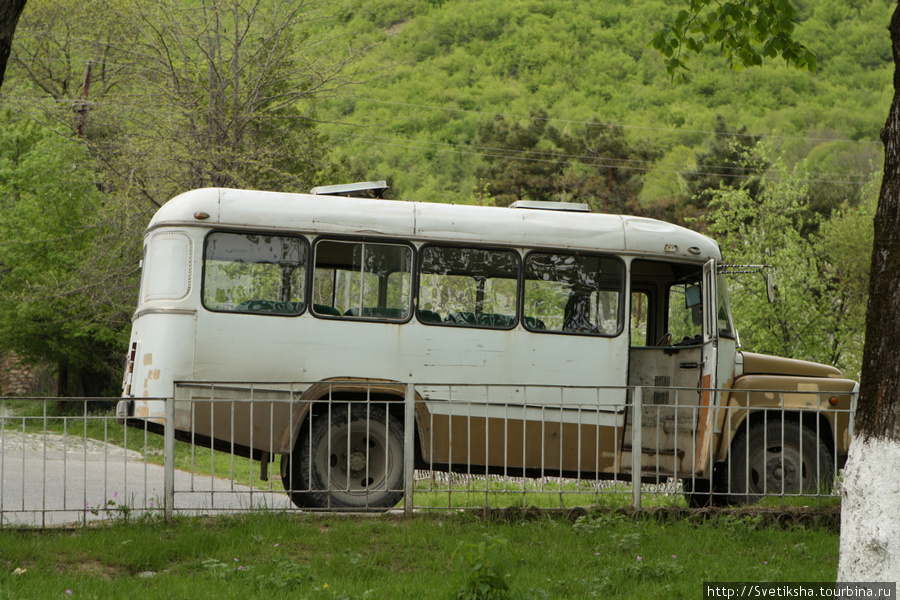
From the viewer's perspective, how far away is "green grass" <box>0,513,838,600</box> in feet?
19.5

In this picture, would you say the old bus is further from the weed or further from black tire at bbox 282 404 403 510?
the weed

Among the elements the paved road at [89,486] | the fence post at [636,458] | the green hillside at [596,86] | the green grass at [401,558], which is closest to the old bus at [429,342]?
the fence post at [636,458]

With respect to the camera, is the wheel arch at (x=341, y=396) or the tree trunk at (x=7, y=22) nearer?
the tree trunk at (x=7, y=22)

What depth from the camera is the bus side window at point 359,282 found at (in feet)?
31.0

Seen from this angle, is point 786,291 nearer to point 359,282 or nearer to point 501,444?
point 501,444

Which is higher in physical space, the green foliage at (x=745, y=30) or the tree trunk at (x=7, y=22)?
the green foliage at (x=745, y=30)

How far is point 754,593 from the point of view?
6.09 meters

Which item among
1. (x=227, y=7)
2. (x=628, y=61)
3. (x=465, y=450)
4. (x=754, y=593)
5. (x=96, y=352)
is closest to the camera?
(x=754, y=593)

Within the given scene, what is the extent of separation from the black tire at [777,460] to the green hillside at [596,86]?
4753 cm

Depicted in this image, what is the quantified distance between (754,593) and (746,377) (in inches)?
157

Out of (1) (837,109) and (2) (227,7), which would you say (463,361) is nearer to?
(2) (227,7)

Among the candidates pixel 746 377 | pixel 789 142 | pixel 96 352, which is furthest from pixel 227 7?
pixel 789 142

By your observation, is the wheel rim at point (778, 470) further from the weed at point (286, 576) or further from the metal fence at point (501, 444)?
the weed at point (286, 576)

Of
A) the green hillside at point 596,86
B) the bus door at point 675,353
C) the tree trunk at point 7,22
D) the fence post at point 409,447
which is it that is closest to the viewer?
the tree trunk at point 7,22
